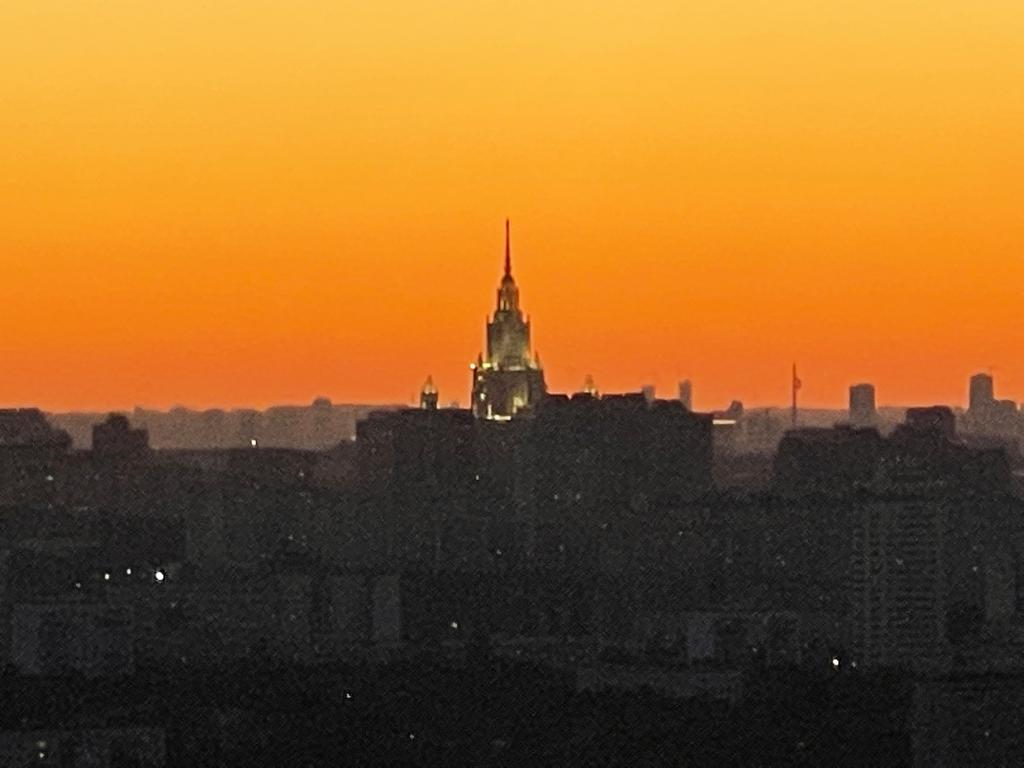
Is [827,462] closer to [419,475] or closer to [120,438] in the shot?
[419,475]

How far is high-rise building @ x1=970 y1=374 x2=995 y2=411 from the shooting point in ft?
244

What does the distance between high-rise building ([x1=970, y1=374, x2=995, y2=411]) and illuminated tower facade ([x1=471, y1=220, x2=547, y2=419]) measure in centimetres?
563

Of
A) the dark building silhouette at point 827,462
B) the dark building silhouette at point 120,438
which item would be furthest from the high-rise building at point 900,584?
the dark building silhouette at point 120,438

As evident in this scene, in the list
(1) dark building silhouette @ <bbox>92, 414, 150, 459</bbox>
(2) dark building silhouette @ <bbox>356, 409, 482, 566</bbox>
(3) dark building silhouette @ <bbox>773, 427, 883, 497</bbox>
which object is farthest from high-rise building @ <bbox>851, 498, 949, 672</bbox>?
(1) dark building silhouette @ <bbox>92, 414, 150, 459</bbox>

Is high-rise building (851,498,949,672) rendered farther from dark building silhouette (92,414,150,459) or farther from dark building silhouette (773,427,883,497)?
dark building silhouette (92,414,150,459)

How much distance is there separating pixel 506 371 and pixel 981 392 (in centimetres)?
637

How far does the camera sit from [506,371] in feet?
238

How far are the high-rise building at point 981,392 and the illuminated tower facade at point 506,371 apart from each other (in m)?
5.63

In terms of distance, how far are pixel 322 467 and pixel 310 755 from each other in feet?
90.7

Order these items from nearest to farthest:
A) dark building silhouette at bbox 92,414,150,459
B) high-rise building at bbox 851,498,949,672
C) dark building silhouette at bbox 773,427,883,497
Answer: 1. high-rise building at bbox 851,498,949,672
2. dark building silhouette at bbox 773,427,883,497
3. dark building silhouette at bbox 92,414,150,459

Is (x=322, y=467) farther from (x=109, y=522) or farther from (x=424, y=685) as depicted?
(x=424, y=685)

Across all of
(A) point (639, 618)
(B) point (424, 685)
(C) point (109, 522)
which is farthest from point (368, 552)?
(B) point (424, 685)

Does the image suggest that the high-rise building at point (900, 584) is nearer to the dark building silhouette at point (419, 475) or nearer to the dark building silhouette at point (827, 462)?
the dark building silhouette at point (827, 462)

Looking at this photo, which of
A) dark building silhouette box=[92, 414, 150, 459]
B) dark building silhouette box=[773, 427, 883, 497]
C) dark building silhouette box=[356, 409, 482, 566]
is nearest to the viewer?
dark building silhouette box=[773, 427, 883, 497]
